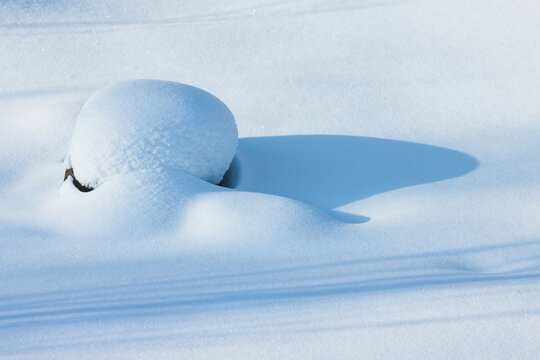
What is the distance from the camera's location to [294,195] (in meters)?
3.20

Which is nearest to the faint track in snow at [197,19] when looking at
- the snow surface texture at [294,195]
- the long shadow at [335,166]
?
the snow surface texture at [294,195]

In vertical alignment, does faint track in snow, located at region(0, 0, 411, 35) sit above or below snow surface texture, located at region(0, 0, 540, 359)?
above

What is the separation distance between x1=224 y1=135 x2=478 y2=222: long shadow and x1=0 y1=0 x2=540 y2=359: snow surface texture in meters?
0.01

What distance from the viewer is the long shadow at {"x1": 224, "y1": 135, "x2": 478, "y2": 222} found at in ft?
10.5

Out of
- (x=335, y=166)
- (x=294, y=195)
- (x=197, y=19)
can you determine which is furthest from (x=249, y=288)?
(x=197, y=19)

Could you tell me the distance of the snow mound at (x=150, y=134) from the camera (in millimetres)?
2945

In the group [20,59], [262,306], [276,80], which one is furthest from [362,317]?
[20,59]

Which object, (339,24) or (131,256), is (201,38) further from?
(131,256)

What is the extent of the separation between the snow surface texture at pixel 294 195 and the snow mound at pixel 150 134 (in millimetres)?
123

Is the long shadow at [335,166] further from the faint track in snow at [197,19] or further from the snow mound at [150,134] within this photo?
the faint track in snow at [197,19]

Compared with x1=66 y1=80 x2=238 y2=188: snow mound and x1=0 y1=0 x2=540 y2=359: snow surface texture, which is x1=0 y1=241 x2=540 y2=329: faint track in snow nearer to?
x1=0 y1=0 x2=540 y2=359: snow surface texture

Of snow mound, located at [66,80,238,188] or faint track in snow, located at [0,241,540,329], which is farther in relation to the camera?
snow mound, located at [66,80,238,188]

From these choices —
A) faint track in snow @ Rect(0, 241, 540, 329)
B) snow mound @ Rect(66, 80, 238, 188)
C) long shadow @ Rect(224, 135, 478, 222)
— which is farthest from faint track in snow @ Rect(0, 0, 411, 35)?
faint track in snow @ Rect(0, 241, 540, 329)

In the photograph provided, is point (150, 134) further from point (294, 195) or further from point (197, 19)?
point (197, 19)
